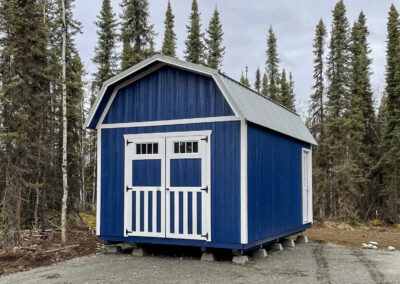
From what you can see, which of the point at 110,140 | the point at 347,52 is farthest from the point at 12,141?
the point at 347,52

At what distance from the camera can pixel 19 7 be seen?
11.4 metres

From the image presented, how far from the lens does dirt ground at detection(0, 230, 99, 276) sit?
25.8ft

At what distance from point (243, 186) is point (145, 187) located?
6.67 feet

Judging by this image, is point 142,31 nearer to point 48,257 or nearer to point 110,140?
point 110,140

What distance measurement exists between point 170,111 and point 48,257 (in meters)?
3.75

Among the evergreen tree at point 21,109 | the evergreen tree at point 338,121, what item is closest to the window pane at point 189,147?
the evergreen tree at point 21,109

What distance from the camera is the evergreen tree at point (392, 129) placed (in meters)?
21.4

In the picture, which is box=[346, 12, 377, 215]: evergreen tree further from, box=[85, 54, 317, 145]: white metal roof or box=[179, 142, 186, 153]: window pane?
box=[179, 142, 186, 153]: window pane

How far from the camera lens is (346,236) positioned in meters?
13.1

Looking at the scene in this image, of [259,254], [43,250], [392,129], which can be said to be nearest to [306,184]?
[259,254]

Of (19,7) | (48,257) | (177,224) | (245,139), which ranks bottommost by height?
(48,257)

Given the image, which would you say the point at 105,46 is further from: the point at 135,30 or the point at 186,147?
the point at 186,147

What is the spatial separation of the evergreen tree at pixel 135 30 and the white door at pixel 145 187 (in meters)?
13.2

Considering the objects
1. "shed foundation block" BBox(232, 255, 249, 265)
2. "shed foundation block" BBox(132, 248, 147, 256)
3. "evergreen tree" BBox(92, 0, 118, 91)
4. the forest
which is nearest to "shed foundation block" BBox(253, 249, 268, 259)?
"shed foundation block" BBox(232, 255, 249, 265)
